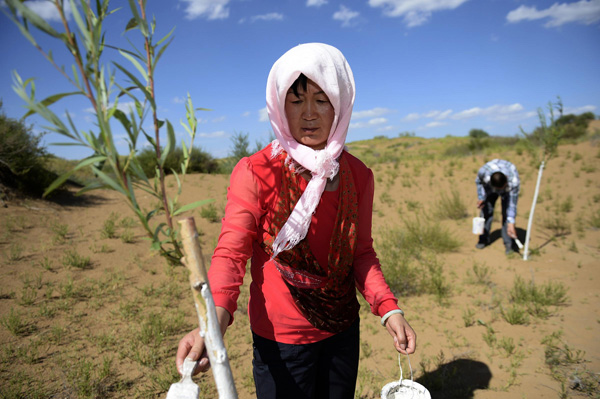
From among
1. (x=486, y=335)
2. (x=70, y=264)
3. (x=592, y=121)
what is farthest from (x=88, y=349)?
(x=592, y=121)

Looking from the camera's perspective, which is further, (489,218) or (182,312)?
(489,218)

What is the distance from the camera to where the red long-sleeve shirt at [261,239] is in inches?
48.8

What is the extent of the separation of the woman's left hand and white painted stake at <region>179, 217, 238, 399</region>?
81 centimetres

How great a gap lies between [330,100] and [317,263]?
0.69 metres

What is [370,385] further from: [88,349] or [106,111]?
[106,111]

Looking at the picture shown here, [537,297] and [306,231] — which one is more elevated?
[306,231]

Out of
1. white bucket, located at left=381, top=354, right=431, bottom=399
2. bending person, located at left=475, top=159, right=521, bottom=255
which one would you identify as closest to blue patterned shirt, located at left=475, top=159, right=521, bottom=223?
bending person, located at left=475, top=159, right=521, bottom=255

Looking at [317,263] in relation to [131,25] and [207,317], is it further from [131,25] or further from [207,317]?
[131,25]

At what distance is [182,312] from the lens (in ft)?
13.8

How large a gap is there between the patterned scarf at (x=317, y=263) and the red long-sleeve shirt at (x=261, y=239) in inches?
1.4

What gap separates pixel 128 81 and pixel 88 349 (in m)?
3.74

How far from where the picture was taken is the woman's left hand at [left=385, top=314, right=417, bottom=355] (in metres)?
1.35

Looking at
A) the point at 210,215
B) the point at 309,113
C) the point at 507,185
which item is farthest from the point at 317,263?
the point at 210,215

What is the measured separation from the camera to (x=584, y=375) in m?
2.96
